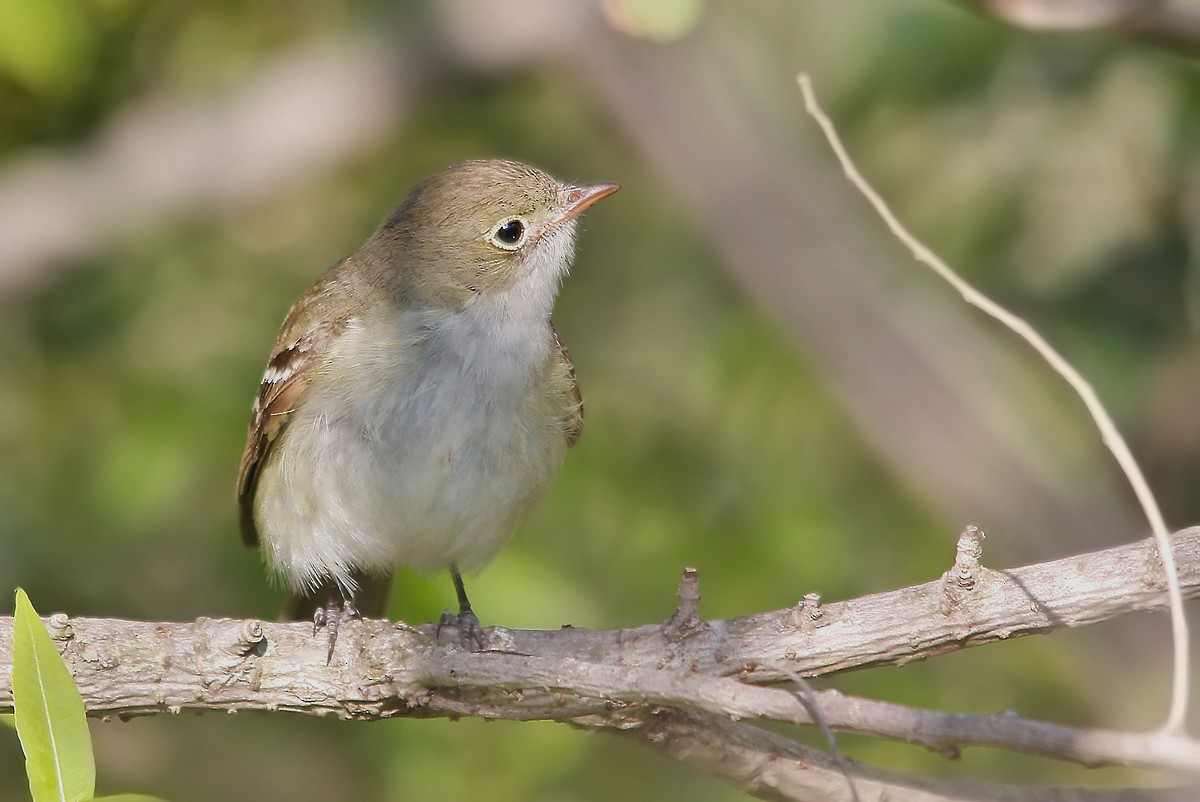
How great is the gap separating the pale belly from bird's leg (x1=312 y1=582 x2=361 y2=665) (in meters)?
0.24

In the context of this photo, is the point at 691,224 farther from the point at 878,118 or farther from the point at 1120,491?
the point at 1120,491

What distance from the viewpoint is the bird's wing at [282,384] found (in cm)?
524

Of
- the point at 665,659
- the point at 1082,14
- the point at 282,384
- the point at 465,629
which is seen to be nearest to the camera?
the point at 665,659

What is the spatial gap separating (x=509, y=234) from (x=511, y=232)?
1 centimetres

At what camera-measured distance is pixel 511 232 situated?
214 inches

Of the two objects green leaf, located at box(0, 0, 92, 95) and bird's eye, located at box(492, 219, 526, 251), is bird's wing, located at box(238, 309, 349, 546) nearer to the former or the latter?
bird's eye, located at box(492, 219, 526, 251)

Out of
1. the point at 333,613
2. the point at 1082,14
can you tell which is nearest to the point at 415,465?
the point at 333,613

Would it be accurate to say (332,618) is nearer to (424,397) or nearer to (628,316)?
(424,397)

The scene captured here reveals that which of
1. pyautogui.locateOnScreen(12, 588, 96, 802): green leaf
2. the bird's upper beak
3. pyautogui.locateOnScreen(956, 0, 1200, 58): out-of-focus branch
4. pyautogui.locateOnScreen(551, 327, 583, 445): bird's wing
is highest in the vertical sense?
pyautogui.locateOnScreen(956, 0, 1200, 58): out-of-focus branch

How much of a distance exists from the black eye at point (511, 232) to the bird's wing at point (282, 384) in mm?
660

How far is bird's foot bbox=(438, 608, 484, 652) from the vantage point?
14.1 ft

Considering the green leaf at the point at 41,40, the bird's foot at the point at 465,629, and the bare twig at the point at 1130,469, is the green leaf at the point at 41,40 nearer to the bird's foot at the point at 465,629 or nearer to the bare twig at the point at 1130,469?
the bird's foot at the point at 465,629

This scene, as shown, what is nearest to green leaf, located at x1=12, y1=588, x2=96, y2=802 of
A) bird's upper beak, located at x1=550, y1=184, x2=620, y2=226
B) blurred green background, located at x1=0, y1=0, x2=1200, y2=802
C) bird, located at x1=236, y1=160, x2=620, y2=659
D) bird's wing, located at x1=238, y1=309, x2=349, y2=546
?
bird, located at x1=236, y1=160, x2=620, y2=659

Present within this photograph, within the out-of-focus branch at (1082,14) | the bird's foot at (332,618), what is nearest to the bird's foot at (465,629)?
the bird's foot at (332,618)
